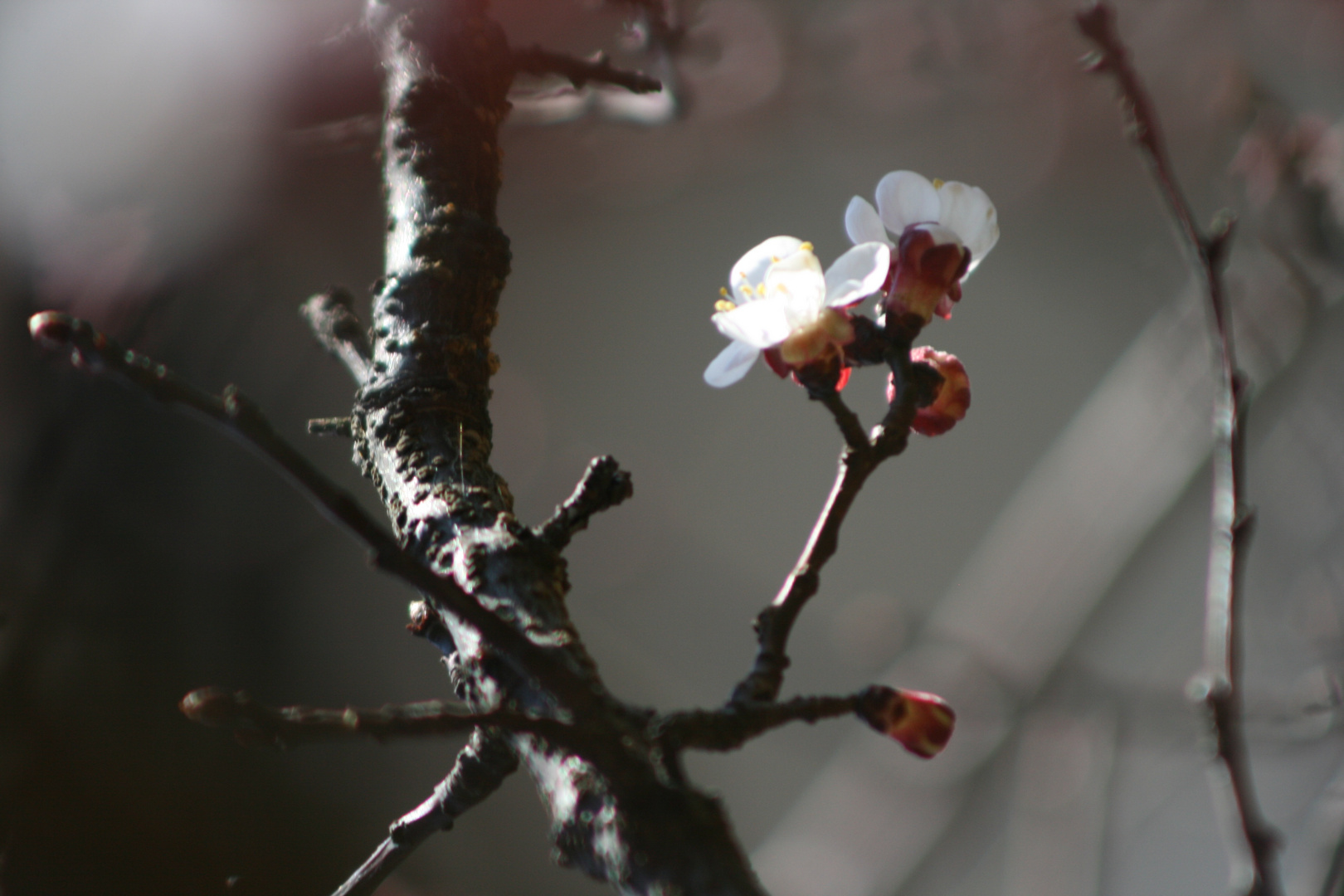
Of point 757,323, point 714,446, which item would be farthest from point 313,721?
point 714,446

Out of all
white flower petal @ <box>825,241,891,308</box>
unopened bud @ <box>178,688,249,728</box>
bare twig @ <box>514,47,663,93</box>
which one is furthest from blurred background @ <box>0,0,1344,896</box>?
unopened bud @ <box>178,688,249,728</box>

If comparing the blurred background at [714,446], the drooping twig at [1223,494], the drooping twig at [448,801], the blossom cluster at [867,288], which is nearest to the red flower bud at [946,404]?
the blossom cluster at [867,288]

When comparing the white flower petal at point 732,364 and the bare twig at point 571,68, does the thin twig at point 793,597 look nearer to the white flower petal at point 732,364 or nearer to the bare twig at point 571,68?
the white flower petal at point 732,364

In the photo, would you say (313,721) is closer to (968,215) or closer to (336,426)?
(336,426)

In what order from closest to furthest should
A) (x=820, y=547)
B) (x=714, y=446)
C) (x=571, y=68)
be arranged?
(x=820, y=547)
(x=571, y=68)
(x=714, y=446)

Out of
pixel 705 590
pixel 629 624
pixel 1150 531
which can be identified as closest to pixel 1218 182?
pixel 1150 531

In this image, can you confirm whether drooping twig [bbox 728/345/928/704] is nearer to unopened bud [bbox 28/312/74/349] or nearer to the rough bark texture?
the rough bark texture
